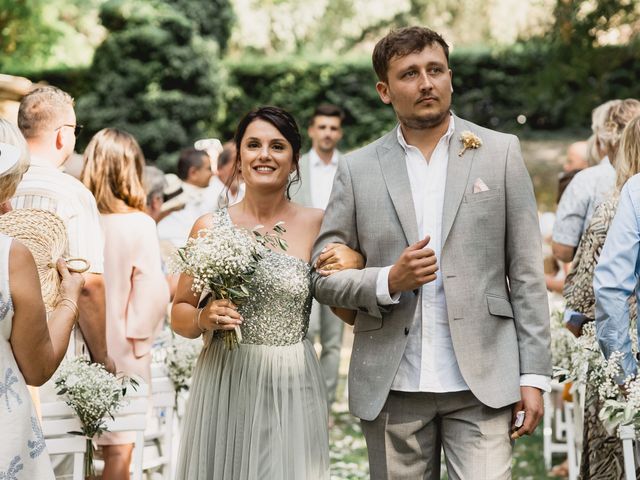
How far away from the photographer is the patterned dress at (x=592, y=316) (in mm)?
5184

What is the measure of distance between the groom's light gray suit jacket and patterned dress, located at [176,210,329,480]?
0.51m

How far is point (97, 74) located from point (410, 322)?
57.7 ft

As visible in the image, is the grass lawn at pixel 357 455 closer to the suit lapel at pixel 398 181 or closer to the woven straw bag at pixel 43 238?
the woven straw bag at pixel 43 238

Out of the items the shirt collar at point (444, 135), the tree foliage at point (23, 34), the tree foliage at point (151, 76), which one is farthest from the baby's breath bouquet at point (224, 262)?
the tree foliage at point (23, 34)

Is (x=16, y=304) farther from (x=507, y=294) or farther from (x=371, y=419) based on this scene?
(x=507, y=294)

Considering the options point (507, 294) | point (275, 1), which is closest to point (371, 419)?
point (507, 294)

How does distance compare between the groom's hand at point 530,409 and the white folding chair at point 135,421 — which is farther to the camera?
the white folding chair at point 135,421

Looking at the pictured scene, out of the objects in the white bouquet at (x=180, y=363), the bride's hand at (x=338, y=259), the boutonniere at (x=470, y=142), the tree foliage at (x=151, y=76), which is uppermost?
the tree foliage at (x=151, y=76)

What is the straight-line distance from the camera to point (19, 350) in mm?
3533

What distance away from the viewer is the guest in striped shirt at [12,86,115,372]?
5.13 metres

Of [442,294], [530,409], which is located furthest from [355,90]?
[530,409]

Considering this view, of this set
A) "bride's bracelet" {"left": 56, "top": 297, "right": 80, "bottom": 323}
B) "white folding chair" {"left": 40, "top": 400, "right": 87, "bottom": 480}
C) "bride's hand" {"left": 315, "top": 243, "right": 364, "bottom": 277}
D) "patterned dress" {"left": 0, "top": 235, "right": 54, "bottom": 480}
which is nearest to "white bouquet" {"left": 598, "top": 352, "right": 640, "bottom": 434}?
"bride's hand" {"left": 315, "top": 243, "right": 364, "bottom": 277}

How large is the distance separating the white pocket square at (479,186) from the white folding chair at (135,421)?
7.74ft

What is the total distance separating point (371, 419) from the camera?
4188mm
